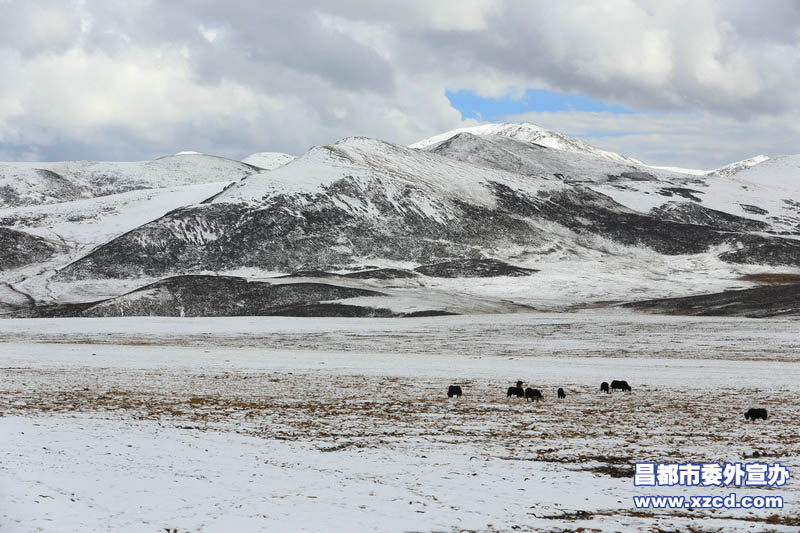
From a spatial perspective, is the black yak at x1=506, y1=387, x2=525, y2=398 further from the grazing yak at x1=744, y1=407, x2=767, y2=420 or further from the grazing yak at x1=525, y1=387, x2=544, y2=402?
the grazing yak at x1=744, y1=407, x2=767, y2=420

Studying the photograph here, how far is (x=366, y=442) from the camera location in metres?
18.8

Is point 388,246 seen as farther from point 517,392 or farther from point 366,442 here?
point 366,442

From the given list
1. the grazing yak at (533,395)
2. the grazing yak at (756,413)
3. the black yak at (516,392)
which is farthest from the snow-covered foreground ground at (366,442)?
the grazing yak at (533,395)

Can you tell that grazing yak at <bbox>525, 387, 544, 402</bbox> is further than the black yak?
No

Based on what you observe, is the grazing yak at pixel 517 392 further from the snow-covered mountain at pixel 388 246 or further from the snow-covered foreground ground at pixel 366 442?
the snow-covered mountain at pixel 388 246

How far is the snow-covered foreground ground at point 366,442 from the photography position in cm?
1255

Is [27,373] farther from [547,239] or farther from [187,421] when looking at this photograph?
[547,239]

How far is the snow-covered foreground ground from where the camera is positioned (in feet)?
41.2

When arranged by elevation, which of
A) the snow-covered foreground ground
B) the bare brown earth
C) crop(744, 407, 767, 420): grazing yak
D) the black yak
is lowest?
the snow-covered foreground ground

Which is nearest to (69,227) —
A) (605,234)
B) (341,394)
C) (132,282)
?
(132,282)

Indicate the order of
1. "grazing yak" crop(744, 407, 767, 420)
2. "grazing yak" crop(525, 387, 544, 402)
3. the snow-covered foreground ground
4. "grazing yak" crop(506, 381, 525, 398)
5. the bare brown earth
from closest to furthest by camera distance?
the snow-covered foreground ground < "grazing yak" crop(744, 407, 767, 420) < "grazing yak" crop(525, 387, 544, 402) < "grazing yak" crop(506, 381, 525, 398) < the bare brown earth

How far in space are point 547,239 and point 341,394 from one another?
503 ft

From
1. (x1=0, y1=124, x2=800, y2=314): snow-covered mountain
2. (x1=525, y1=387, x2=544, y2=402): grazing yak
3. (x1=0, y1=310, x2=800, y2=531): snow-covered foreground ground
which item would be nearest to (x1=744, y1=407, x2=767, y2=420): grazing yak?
(x1=0, y1=310, x2=800, y2=531): snow-covered foreground ground

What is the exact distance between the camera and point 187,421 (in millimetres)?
21359
